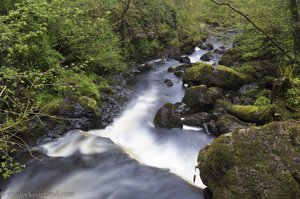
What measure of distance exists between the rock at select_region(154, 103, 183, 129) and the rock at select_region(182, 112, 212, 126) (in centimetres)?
36

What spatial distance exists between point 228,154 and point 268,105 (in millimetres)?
4856

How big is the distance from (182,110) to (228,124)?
8.11ft

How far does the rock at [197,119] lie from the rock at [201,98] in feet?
1.99

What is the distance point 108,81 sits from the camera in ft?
48.2

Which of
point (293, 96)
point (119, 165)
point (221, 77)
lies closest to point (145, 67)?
point (221, 77)

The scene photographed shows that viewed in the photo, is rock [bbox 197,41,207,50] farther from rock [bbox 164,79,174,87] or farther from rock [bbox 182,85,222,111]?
rock [bbox 182,85,222,111]

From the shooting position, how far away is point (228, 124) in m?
9.73

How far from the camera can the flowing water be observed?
7.37 metres

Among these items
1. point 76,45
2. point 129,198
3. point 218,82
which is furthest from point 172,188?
point 76,45

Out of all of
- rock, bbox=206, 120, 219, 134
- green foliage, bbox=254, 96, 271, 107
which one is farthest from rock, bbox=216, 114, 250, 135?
green foliage, bbox=254, 96, 271, 107

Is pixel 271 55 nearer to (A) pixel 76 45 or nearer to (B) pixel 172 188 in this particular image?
(A) pixel 76 45

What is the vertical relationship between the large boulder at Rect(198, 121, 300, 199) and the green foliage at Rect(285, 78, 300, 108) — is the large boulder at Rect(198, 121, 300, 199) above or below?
above

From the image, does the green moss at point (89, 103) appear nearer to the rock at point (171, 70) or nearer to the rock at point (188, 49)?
the rock at point (171, 70)

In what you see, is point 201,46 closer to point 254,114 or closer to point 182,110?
point 182,110
